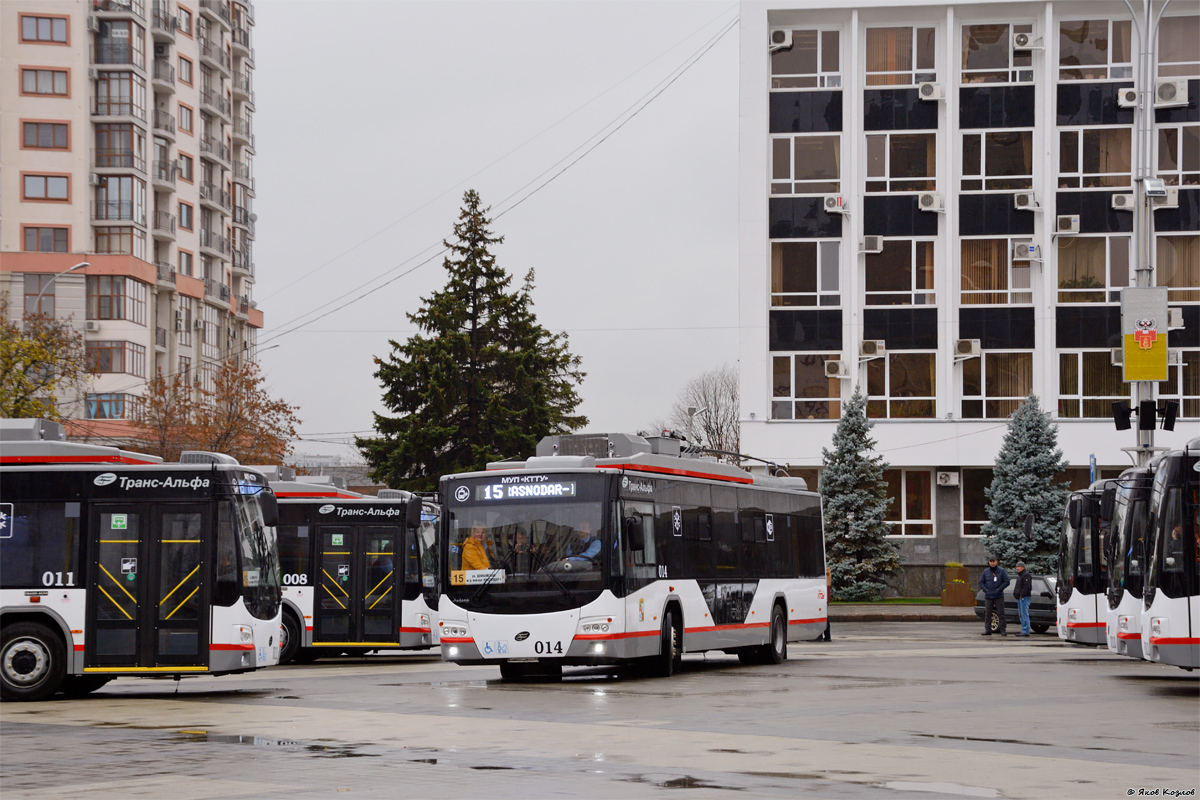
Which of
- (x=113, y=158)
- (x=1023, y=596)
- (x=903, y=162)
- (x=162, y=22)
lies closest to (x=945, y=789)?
(x=1023, y=596)

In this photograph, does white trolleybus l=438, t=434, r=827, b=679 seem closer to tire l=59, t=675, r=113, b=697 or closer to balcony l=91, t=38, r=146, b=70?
tire l=59, t=675, r=113, b=697

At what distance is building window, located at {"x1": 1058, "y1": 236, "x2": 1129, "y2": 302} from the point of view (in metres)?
51.6

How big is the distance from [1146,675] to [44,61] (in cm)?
6965

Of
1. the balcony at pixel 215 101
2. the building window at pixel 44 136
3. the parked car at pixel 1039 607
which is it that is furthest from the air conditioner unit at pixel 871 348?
the balcony at pixel 215 101

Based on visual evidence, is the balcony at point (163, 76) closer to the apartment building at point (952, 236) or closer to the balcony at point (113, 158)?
the balcony at point (113, 158)

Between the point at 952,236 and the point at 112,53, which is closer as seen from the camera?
the point at 952,236

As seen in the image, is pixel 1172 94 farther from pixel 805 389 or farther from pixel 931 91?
pixel 805 389

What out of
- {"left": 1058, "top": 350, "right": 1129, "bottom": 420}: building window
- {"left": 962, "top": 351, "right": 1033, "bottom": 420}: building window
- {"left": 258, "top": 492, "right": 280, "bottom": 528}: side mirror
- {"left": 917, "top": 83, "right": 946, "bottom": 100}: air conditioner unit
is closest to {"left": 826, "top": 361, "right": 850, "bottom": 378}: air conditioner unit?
{"left": 962, "top": 351, "right": 1033, "bottom": 420}: building window

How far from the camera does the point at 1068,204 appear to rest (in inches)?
2041

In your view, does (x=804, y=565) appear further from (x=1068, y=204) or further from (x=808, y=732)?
(x=1068, y=204)

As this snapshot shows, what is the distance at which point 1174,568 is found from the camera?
18.6 metres

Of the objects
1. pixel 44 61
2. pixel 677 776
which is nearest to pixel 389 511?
pixel 677 776

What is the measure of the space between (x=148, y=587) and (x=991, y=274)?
127 ft

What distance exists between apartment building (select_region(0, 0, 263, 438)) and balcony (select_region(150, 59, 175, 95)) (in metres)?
0.07
